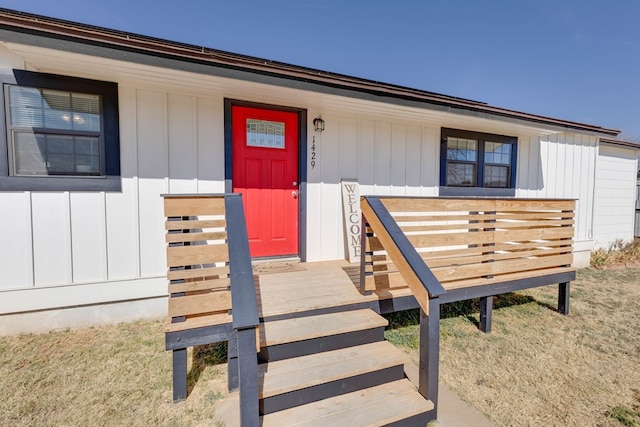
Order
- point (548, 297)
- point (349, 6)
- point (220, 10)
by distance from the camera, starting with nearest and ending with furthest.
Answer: point (548, 297) → point (220, 10) → point (349, 6)

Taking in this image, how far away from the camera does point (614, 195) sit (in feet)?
21.7

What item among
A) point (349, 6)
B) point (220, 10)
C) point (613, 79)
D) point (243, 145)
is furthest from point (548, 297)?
point (613, 79)

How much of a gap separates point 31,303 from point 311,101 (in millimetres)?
3691

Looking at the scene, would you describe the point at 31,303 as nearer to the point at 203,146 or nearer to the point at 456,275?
the point at 203,146

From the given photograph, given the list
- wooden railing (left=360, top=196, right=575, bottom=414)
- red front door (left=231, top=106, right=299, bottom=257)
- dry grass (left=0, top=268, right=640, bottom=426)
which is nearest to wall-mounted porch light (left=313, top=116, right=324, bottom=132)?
red front door (left=231, top=106, right=299, bottom=257)

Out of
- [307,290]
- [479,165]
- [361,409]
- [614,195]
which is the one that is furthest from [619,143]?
[361,409]

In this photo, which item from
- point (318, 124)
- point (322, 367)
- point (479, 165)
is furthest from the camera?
point (479, 165)

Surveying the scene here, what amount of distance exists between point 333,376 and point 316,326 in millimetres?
408

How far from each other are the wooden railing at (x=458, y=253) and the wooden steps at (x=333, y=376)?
0.70 ft

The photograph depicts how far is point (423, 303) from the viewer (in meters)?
1.90

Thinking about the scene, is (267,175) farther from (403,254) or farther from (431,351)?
(431,351)

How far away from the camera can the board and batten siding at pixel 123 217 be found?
2.88 metres

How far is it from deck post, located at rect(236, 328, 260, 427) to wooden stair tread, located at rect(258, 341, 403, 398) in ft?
0.88

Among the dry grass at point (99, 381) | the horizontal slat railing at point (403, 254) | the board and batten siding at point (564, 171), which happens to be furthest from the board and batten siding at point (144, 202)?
the board and batten siding at point (564, 171)
